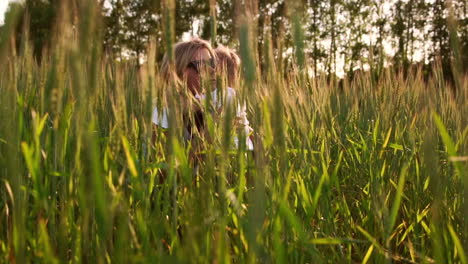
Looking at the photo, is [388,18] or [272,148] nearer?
[272,148]

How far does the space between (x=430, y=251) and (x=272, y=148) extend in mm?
399

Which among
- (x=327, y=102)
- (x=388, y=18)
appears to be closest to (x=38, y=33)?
(x=388, y=18)

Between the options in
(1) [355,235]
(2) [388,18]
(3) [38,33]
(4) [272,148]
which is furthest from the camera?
(2) [388,18]

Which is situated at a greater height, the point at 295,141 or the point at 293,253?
Result: the point at 295,141

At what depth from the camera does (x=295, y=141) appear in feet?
3.93

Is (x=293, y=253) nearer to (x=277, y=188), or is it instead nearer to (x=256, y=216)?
(x=277, y=188)

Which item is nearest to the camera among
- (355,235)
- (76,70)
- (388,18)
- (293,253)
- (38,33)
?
(76,70)

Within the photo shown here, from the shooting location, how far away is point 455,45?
0.58 metres

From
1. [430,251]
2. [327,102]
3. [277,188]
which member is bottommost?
[430,251]

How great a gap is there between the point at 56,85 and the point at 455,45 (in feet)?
1.56

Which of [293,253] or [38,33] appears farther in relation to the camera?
[38,33]

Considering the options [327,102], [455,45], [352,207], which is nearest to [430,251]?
[352,207]

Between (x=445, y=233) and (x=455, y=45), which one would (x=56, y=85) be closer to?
(x=455, y=45)

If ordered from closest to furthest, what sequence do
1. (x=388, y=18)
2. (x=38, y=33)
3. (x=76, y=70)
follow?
(x=76, y=70)
(x=38, y=33)
(x=388, y=18)
